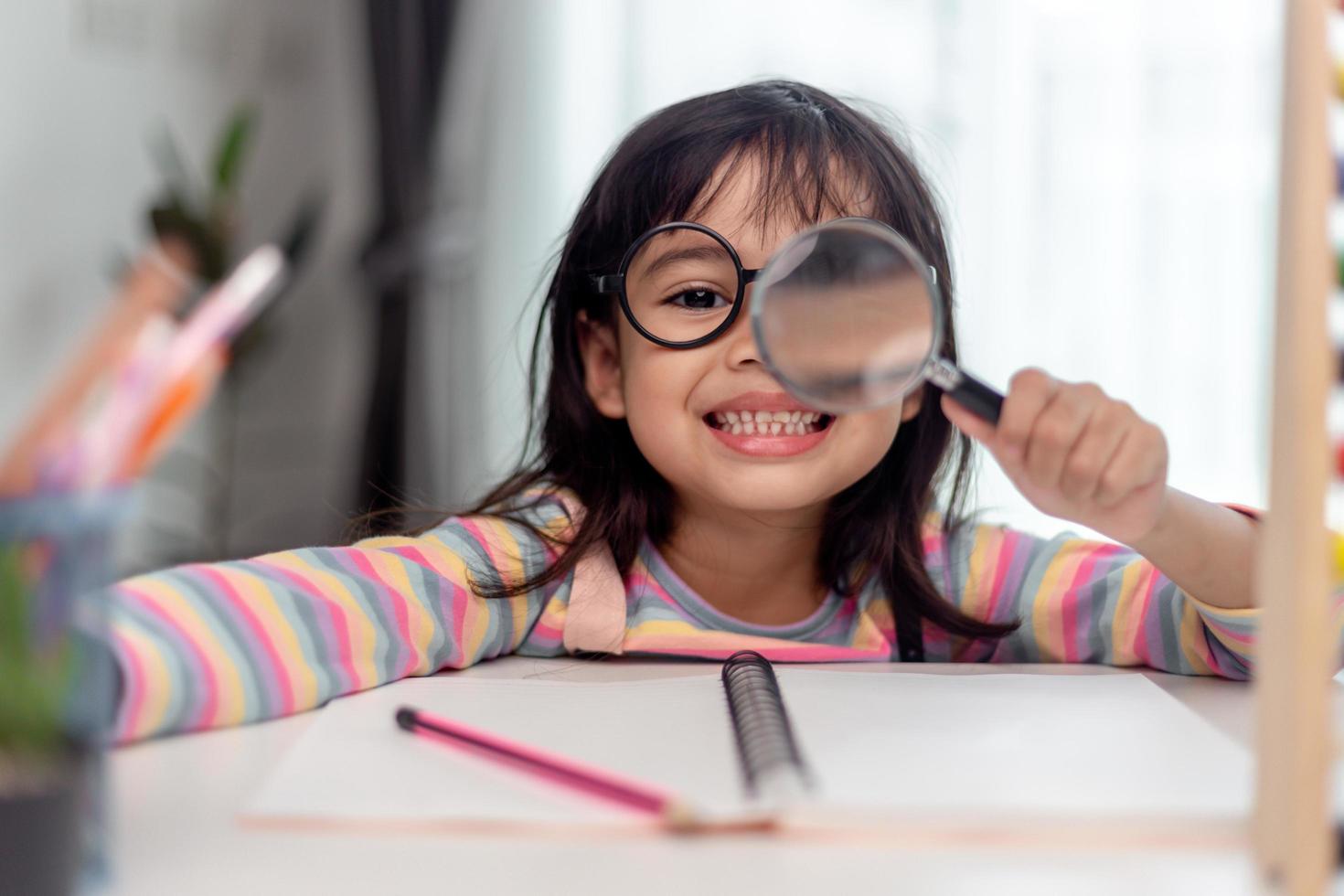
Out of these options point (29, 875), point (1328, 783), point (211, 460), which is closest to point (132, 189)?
point (211, 460)

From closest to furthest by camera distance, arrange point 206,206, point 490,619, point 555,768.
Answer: point 555,768, point 490,619, point 206,206

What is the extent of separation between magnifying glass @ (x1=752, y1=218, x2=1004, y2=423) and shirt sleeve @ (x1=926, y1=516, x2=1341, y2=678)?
1.19 feet

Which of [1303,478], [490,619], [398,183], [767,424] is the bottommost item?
[490,619]

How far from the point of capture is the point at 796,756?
0.66 meters

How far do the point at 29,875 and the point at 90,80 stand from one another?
2.76 metres

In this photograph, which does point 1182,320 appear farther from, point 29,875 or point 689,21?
point 29,875

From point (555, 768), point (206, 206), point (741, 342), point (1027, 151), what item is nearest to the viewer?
point (555, 768)

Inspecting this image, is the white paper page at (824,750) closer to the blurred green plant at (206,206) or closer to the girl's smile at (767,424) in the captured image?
the girl's smile at (767,424)

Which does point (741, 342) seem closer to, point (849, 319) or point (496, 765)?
point (849, 319)

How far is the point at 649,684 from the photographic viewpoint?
0.91m

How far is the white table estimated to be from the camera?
0.53 metres

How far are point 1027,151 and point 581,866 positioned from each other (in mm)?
2828

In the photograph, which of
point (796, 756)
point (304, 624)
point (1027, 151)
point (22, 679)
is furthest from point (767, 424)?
point (1027, 151)

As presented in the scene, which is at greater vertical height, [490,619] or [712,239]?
[712,239]
